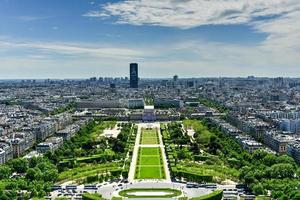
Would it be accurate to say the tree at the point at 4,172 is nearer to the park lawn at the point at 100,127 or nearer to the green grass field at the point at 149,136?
the park lawn at the point at 100,127

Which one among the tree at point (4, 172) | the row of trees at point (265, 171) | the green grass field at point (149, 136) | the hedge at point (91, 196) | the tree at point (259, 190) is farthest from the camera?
the green grass field at point (149, 136)

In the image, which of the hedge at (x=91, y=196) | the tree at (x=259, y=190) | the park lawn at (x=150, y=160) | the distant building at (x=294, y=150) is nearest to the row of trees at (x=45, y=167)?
the park lawn at (x=150, y=160)

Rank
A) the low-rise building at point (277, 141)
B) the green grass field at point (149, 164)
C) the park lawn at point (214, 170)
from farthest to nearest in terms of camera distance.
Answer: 1. the low-rise building at point (277, 141)
2. the green grass field at point (149, 164)
3. the park lawn at point (214, 170)

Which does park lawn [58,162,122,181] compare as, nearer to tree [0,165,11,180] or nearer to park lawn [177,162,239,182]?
tree [0,165,11,180]

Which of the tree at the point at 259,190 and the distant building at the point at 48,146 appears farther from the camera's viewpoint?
the distant building at the point at 48,146

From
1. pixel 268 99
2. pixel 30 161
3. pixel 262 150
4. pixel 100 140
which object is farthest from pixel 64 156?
pixel 268 99

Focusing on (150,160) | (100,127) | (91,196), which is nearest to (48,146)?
(150,160)

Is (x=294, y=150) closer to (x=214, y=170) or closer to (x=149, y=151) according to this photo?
(x=214, y=170)
